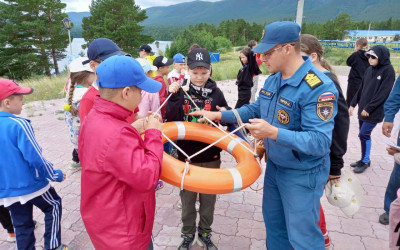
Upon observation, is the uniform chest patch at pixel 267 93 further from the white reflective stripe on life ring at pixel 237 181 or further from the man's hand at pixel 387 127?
the man's hand at pixel 387 127

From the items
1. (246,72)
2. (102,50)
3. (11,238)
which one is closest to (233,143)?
(102,50)

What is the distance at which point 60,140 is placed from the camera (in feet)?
17.1

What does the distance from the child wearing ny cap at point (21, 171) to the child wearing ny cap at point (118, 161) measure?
71 cm

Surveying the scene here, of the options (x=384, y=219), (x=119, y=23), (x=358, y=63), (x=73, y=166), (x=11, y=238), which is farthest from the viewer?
(x=119, y=23)

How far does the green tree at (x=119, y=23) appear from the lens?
32.4 meters

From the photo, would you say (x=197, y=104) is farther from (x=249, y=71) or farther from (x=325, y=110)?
(x=249, y=71)

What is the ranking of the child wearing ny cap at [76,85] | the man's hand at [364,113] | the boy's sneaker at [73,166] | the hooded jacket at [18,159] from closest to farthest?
the hooded jacket at [18,159] → the child wearing ny cap at [76,85] → the man's hand at [364,113] → the boy's sneaker at [73,166]

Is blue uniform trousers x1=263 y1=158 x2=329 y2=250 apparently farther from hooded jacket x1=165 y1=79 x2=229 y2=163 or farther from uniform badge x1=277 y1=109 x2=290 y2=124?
hooded jacket x1=165 y1=79 x2=229 y2=163

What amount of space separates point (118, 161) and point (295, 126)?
3.68 ft

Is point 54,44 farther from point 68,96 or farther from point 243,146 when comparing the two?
point 243,146

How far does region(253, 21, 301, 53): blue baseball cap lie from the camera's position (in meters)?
1.53

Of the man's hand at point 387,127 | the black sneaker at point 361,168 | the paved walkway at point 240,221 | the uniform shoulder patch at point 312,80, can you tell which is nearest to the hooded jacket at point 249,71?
the paved walkway at point 240,221

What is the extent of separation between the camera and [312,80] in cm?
152

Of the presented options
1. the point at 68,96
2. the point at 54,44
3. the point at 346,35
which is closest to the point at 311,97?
the point at 68,96
